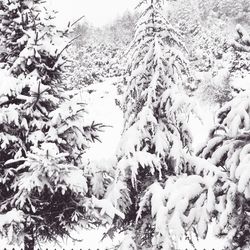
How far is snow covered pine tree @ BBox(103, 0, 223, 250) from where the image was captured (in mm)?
7918

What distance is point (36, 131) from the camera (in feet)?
26.8

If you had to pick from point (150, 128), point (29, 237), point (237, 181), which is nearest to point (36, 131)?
point (29, 237)

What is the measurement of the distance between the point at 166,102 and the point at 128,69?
126 cm

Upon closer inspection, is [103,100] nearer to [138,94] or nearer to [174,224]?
[138,94]

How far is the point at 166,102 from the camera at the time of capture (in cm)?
827

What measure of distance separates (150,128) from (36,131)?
7.71 ft

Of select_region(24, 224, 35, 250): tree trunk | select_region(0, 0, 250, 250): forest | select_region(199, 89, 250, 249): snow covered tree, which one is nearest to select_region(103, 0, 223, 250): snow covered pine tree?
select_region(0, 0, 250, 250): forest

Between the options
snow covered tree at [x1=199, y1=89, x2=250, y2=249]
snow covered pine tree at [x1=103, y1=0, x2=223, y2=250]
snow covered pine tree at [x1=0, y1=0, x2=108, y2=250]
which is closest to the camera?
snow covered tree at [x1=199, y1=89, x2=250, y2=249]

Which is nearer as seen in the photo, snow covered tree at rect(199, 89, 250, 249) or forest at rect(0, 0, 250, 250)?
snow covered tree at rect(199, 89, 250, 249)

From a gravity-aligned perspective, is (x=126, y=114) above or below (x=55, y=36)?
below

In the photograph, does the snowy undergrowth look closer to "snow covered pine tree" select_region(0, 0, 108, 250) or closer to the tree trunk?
the tree trunk

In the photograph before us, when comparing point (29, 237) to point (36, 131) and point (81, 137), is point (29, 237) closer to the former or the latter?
point (36, 131)

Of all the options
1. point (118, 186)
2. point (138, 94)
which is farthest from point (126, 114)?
point (118, 186)

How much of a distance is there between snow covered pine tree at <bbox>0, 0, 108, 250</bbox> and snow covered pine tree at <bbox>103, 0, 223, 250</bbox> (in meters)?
0.91
